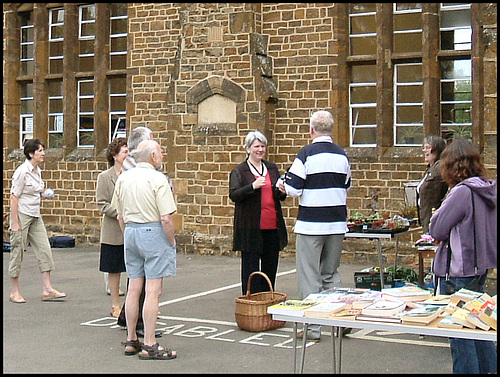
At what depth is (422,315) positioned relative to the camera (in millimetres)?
5109

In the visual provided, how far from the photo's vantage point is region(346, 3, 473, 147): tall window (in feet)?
41.2

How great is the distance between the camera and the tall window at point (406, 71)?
494 inches

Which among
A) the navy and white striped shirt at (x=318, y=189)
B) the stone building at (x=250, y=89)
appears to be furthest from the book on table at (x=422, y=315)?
the stone building at (x=250, y=89)

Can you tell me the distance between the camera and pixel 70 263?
44.9 ft

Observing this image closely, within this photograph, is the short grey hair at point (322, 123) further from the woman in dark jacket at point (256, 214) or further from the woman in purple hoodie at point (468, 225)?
the woman in purple hoodie at point (468, 225)

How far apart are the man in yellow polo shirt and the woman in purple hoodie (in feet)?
7.41

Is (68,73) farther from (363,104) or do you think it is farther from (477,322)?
(477,322)

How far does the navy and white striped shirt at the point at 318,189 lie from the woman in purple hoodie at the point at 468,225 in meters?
1.72

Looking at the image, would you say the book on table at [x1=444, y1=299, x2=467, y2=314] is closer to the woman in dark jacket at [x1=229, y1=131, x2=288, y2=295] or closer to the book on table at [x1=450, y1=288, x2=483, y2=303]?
the book on table at [x1=450, y1=288, x2=483, y2=303]

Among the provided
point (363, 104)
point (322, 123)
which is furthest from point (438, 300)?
point (363, 104)

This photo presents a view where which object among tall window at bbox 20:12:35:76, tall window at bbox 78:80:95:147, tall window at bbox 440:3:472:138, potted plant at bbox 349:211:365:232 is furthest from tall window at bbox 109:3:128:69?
potted plant at bbox 349:211:365:232

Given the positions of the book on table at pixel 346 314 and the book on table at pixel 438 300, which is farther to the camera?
the book on table at pixel 438 300

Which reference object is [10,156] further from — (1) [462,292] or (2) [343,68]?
(1) [462,292]

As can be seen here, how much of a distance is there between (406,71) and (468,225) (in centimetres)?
790
